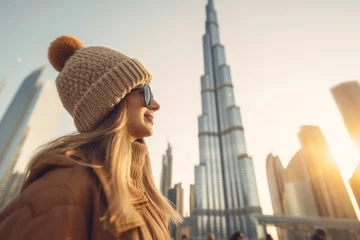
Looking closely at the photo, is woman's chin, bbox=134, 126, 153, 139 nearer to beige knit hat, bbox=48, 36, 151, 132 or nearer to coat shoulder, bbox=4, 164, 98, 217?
beige knit hat, bbox=48, 36, 151, 132

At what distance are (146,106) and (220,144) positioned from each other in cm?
3438

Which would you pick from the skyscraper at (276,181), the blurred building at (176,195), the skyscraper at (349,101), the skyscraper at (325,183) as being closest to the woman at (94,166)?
the skyscraper at (276,181)

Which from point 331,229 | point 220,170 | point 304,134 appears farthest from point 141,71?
point 304,134

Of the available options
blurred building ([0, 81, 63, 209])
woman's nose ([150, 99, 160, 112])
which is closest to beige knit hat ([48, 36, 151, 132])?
woman's nose ([150, 99, 160, 112])

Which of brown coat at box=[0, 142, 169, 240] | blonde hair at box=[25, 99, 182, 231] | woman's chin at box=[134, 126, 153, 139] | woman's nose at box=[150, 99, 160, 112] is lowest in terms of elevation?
brown coat at box=[0, 142, 169, 240]

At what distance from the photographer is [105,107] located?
100 cm

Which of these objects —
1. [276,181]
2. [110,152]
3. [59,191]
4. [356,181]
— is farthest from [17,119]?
[356,181]

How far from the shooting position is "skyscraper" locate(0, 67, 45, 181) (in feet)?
228

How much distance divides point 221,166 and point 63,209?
33952 mm

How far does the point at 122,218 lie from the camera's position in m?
0.64

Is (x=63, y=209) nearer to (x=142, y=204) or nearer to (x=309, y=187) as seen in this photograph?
(x=142, y=204)

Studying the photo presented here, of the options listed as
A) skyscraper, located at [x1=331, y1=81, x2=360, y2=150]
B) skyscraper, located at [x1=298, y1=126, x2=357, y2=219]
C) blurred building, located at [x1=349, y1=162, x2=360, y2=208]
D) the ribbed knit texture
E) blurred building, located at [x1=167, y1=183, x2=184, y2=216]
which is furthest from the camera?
blurred building, located at [x1=167, y1=183, x2=184, y2=216]

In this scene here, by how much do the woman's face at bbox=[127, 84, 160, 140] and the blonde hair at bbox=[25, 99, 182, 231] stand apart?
0.04m

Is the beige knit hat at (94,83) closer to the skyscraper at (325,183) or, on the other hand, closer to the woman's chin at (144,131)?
the woman's chin at (144,131)
